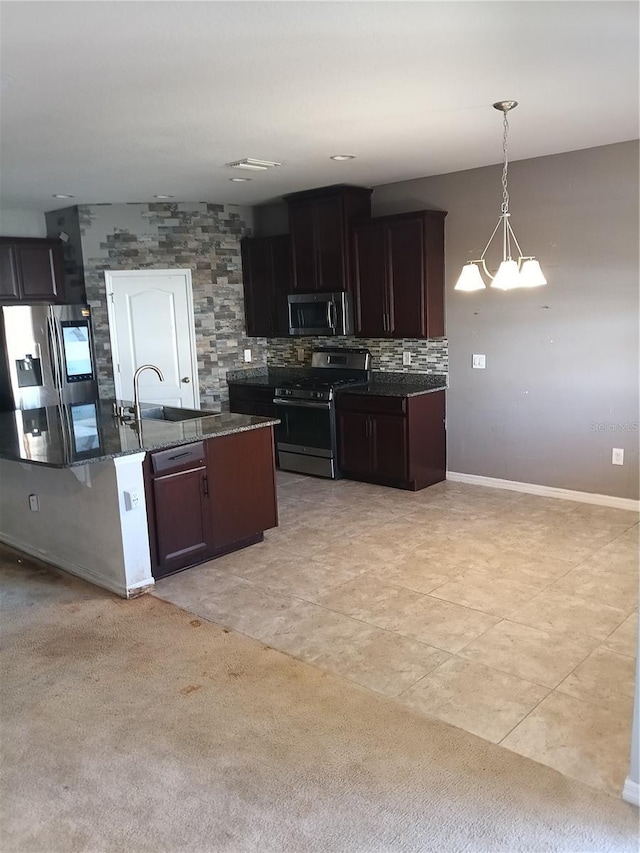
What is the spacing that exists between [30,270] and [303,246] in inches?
99.1

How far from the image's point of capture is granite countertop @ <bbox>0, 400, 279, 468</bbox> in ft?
11.5

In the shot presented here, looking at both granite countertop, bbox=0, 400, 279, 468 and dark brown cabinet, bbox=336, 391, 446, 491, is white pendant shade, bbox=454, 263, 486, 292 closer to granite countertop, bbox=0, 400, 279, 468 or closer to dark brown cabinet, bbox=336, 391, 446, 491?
granite countertop, bbox=0, 400, 279, 468

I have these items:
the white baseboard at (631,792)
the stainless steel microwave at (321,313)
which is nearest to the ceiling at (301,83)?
the stainless steel microwave at (321,313)

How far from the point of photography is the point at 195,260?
6.61 metres

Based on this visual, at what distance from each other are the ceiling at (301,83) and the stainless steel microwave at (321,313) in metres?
1.36

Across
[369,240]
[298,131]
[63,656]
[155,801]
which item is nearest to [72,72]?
[298,131]

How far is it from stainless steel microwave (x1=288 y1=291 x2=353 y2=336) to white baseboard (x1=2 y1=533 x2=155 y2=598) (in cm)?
313

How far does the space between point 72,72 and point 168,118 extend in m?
0.79

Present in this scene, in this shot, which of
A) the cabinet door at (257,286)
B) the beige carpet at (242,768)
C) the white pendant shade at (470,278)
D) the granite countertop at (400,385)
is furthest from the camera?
the cabinet door at (257,286)

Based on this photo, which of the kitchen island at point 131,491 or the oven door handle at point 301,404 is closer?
the kitchen island at point 131,491

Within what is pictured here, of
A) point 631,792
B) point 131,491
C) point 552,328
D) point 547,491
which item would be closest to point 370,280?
point 552,328

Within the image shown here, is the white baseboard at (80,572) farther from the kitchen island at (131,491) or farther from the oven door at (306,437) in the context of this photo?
the oven door at (306,437)

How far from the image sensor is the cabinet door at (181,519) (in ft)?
12.7

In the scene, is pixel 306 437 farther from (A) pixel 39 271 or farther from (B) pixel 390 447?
(A) pixel 39 271
